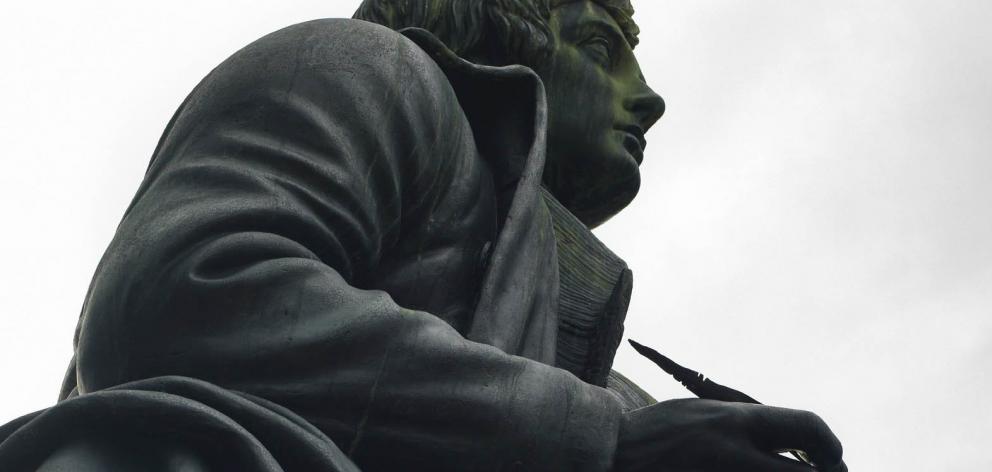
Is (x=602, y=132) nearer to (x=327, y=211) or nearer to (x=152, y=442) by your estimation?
(x=327, y=211)

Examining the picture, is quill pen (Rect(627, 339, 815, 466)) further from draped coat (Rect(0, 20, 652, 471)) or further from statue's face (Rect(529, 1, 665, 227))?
statue's face (Rect(529, 1, 665, 227))

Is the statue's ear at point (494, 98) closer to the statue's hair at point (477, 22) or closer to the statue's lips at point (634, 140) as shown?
the statue's hair at point (477, 22)

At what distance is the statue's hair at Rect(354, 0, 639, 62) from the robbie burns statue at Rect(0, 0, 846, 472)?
0.64m

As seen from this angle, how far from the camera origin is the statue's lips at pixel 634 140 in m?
7.23

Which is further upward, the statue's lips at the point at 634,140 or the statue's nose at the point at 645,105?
the statue's nose at the point at 645,105

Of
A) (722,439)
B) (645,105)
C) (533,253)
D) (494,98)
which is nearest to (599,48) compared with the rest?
(645,105)

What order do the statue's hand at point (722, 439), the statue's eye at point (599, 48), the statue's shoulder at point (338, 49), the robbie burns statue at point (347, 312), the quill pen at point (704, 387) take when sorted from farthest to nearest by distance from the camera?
the statue's eye at point (599, 48) → the statue's shoulder at point (338, 49) → the quill pen at point (704, 387) → the statue's hand at point (722, 439) → the robbie burns statue at point (347, 312)

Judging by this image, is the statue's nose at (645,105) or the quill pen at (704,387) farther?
the statue's nose at (645,105)

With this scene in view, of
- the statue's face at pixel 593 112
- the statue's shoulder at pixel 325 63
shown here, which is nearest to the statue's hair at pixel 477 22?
the statue's face at pixel 593 112

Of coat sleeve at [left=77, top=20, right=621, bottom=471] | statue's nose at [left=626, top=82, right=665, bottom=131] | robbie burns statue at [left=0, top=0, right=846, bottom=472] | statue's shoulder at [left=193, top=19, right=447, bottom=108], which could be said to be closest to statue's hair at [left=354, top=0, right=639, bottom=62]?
statue's nose at [left=626, top=82, right=665, bottom=131]

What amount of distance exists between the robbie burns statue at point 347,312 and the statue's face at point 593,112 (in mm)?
724

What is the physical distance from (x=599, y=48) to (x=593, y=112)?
276 mm

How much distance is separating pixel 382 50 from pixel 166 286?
3.91ft

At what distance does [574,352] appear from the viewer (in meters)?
6.30
